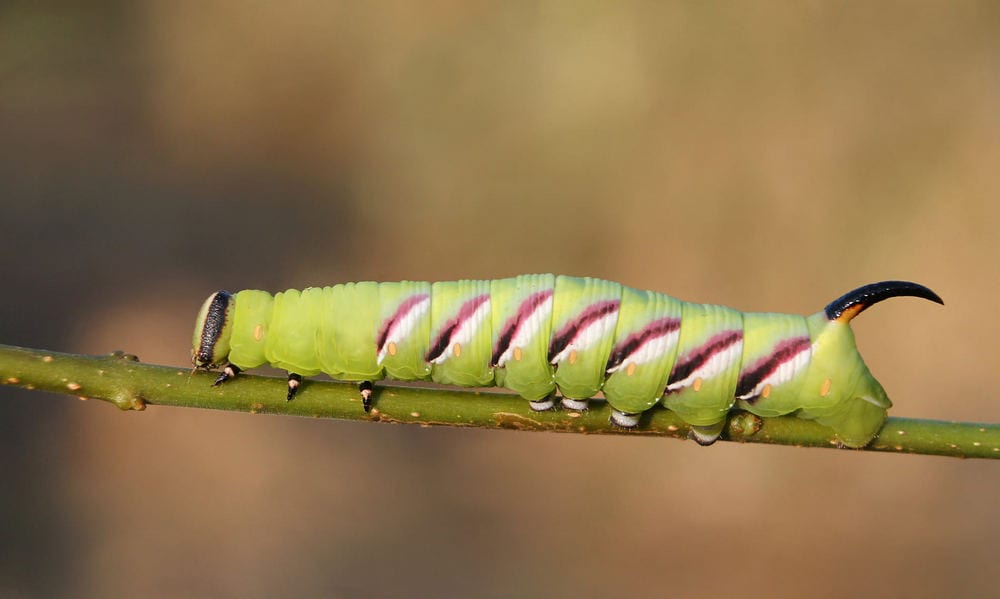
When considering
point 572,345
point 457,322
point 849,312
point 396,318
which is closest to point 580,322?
point 572,345

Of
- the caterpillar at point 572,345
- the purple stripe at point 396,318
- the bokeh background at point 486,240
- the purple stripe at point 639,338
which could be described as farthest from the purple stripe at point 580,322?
the bokeh background at point 486,240

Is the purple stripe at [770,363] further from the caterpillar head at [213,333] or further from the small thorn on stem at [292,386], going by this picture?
the caterpillar head at [213,333]

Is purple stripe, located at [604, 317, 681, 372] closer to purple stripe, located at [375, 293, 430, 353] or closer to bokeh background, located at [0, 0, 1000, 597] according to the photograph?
purple stripe, located at [375, 293, 430, 353]

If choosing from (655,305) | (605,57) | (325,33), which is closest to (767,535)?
(605,57)

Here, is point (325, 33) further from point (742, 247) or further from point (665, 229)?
point (742, 247)

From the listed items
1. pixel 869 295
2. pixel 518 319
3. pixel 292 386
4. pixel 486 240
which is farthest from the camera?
pixel 486 240

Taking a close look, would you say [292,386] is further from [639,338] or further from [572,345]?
[639,338]
